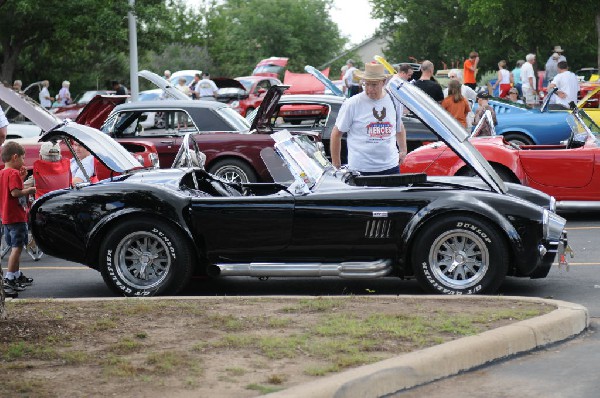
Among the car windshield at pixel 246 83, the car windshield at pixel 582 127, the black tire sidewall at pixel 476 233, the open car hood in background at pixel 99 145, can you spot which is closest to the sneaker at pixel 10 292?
the open car hood in background at pixel 99 145

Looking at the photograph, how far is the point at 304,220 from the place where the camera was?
9617mm

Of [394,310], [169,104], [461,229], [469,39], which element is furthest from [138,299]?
[469,39]

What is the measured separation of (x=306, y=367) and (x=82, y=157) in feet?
26.0

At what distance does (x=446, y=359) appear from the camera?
7.07 m

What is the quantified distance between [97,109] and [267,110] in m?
2.37

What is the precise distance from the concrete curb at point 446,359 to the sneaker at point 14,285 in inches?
197

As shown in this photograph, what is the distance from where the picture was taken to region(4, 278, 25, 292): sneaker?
10.9m

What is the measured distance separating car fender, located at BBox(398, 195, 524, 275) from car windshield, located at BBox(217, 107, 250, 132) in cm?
782

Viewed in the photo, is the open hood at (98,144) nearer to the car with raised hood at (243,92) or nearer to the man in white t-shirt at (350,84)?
the man in white t-shirt at (350,84)

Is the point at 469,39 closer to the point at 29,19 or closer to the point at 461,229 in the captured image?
the point at 29,19

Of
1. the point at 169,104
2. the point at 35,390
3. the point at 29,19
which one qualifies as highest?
the point at 29,19

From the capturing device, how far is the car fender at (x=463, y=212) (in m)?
9.44

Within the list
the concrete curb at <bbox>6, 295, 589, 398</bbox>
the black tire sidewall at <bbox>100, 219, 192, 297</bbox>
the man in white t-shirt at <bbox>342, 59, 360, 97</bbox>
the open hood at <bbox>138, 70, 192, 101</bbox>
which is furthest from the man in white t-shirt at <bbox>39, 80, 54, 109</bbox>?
the concrete curb at <bbox>6, 295, 589, 398</bbox>

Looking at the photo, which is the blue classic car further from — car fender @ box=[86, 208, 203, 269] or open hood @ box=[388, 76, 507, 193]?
car fender @ box=[86, 208, 203, 269]
